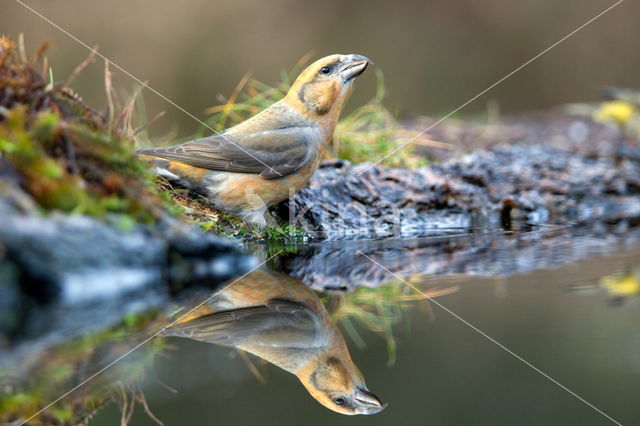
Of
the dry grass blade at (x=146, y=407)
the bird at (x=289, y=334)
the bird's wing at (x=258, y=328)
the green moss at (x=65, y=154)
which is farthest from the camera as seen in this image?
the green moss at (x=65, y=154)

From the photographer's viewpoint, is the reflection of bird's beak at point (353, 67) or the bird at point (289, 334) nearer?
the bird at point (289, 334)

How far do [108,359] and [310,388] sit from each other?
0.62 metres

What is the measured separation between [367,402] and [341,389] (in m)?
0.08

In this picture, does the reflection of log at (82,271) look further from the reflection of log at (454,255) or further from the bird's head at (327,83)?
the bird's head at (327,83)

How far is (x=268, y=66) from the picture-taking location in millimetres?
14047

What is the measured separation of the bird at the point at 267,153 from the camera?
4555mm

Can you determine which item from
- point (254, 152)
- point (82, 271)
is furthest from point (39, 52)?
point (254, 152)

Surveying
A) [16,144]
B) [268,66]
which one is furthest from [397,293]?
[268,66]

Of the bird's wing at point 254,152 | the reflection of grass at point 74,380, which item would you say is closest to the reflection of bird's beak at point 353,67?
the bird's wing at point 254,152

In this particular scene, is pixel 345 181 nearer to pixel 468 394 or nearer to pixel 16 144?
pixel 16 144

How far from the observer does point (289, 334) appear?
2.40 meters

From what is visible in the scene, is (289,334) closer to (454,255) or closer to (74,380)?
(74,380)

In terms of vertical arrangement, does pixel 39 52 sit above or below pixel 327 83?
below

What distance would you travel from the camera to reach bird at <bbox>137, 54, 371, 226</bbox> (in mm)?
4555
